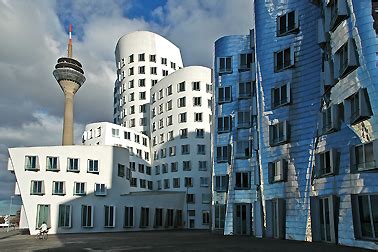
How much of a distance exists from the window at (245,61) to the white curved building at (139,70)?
49993 millimetres

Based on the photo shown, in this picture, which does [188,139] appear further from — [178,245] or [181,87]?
[178,245]

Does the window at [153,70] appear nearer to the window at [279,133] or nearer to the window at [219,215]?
the window at [219,215]

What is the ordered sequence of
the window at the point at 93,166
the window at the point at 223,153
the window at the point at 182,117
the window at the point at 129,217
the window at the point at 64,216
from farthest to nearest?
1. the window at the point at 182,117
2. the window at the point at 129,217
3. the window at the point at 93,166
4. the window at the point at 64,216
5. the window at the point at 223,153

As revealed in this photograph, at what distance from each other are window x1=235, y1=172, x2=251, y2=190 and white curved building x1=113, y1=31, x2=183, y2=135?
52.2 metres

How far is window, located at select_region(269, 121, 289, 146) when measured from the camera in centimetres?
3403

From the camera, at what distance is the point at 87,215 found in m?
53.1

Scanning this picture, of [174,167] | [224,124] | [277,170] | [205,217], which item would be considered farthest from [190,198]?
[277,170]

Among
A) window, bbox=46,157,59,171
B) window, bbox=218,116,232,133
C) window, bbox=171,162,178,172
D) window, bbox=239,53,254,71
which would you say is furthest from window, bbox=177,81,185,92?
window, bbox=239,53,254,71

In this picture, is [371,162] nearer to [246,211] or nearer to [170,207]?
[246,211]

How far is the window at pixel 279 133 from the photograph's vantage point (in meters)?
34.0

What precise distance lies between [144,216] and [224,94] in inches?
898

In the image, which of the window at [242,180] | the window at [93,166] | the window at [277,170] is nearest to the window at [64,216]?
the window at [93,166]

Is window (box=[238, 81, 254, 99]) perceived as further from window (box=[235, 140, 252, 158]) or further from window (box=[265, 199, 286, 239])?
window (box=[265, 199, 286, 239])

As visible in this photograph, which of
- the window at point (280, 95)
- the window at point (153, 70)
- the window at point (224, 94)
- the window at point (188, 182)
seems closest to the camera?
the window at point (280, 95)
